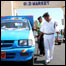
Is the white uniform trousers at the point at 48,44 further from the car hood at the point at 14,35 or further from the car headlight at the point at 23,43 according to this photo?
the car headlight at the point at 23,43

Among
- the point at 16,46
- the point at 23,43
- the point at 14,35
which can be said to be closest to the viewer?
the point at 16,46

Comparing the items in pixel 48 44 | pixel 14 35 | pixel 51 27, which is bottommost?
pixel 48 44

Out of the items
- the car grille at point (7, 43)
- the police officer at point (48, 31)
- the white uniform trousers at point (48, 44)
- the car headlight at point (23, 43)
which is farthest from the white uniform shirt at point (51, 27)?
the car grille at point (7, 43)

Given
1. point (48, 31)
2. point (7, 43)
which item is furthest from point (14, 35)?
point (48, 31)

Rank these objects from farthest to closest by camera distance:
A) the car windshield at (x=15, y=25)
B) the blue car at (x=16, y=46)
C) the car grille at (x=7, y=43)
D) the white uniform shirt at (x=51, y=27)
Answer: the car windshield at (x=15, y=25), the white uniform shirt at (x=51, y=27), the car grille at (x=7, y=43), the blue car at (x=16, y=46)

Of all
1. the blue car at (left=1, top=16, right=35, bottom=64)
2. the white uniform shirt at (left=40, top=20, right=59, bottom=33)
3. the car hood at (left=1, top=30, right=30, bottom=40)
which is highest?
the white uniform shirt at (left=40, top=20, right=59, bottom=33)

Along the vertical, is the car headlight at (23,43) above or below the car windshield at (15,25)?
below

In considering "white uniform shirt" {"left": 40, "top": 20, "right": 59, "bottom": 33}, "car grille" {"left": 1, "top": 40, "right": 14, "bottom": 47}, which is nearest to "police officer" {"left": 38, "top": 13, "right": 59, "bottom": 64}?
"white uniform shirt" {"left": 40, "top": 20, "right": 59, "bottom": 33}

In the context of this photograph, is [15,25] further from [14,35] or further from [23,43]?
[23,43]

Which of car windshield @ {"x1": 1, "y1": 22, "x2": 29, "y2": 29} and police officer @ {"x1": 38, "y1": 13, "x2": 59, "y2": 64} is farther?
car windshield @ {"x1": 1, "y1": 22, "x2": 29, "y2": 29}

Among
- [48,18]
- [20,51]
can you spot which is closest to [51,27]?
[48,18]

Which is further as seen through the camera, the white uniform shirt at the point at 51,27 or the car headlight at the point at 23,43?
the white uniform shirt at the point at 51,27

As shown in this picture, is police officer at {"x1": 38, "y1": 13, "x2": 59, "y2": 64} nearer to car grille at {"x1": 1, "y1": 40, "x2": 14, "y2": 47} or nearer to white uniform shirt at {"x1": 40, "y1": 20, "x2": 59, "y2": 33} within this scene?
white uniform shirt at {"x1": 40, "y1": 20, "x2": 59, "y2": 33}

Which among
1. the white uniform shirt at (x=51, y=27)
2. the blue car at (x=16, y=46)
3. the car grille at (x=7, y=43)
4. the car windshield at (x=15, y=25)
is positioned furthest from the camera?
the car windshield at (x=15, y=25)
